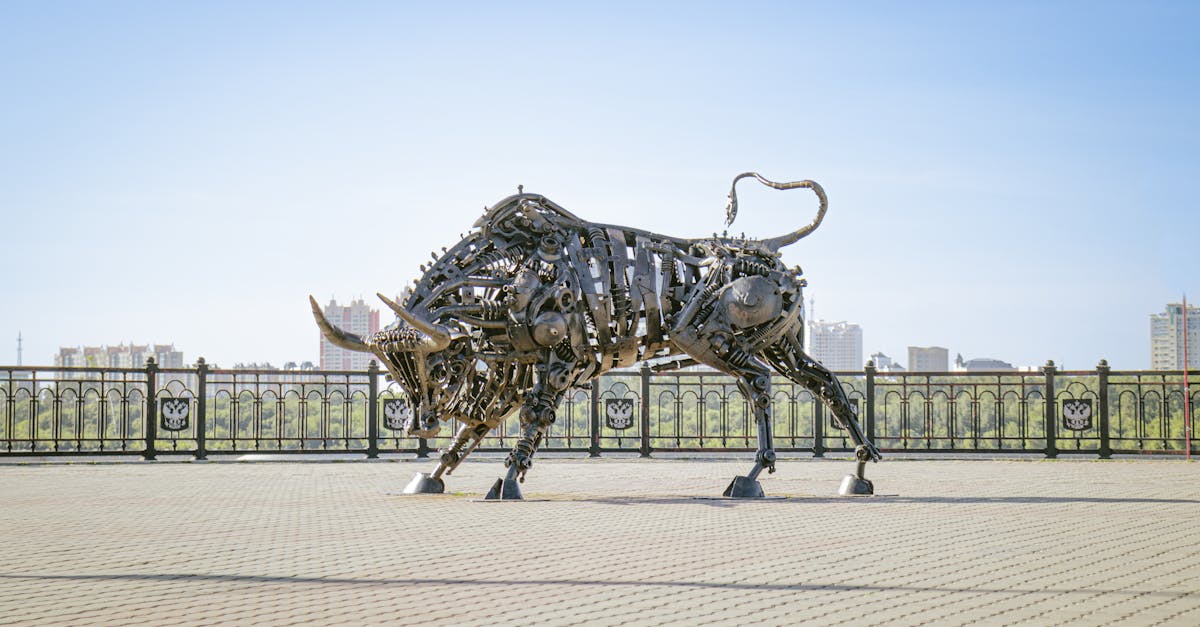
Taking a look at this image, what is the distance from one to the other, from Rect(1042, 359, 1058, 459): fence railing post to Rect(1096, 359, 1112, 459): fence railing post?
80cm

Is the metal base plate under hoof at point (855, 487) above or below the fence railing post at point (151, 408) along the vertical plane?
below

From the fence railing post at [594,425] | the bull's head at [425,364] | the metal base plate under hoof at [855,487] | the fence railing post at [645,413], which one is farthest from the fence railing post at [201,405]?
the metal base plate under hoof at [855,487]

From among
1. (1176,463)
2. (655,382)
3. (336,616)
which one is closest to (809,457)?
(655,382)

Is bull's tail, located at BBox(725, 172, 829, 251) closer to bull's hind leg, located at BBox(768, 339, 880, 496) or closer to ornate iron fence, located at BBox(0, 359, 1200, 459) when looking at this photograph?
bull's hind leg, located at BBox(768, 339, 880, 496)

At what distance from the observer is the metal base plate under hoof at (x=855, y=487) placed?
47.1 feet

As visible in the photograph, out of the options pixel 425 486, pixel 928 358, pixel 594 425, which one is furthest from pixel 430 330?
pixel 928 358

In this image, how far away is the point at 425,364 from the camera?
43.1ft

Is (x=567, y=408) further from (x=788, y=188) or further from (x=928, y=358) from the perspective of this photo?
(x=928, y=358)

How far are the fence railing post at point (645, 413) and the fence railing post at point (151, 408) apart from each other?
8.97 m

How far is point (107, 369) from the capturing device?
2284cm

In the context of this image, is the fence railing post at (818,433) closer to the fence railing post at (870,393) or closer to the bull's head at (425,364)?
the fence railing post at (870,393)

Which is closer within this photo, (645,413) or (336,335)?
(336,335)

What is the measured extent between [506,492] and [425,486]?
169cm

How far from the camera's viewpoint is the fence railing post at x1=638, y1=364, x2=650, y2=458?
24453 millimetres
